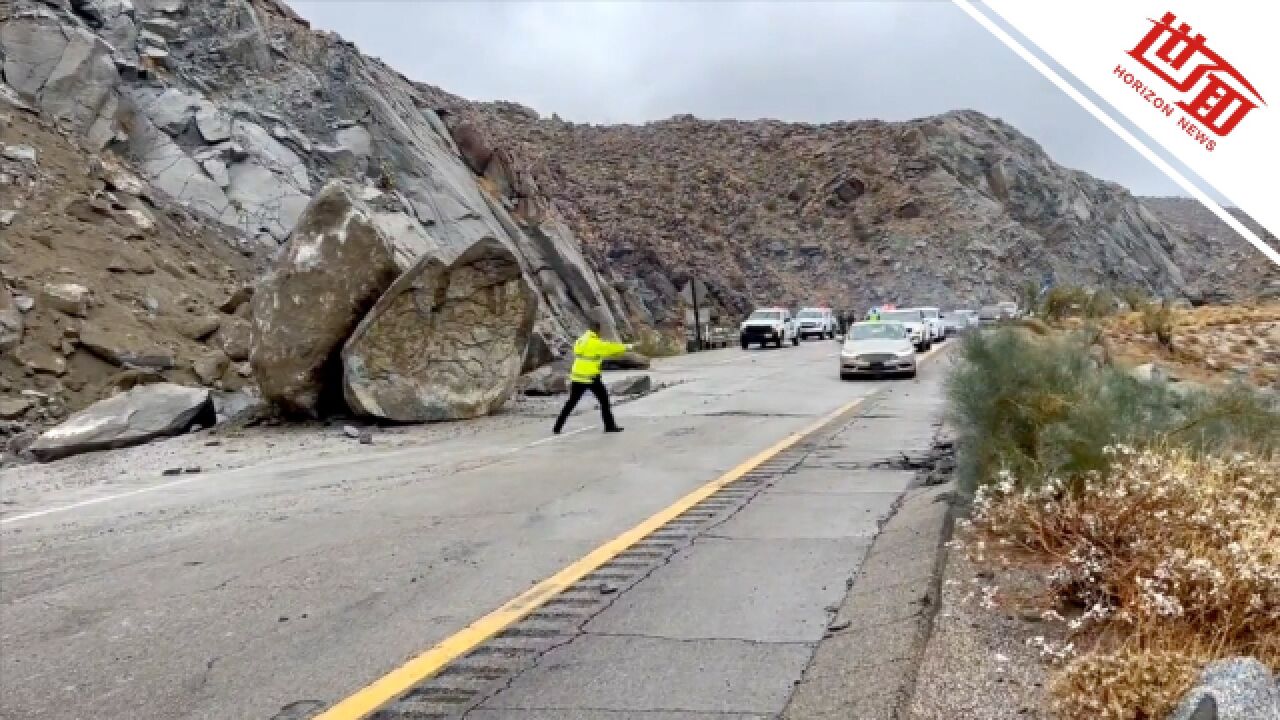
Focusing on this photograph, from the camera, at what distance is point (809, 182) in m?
79.8

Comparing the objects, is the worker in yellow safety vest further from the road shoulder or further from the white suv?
the white suv

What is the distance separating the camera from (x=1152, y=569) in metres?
4.01

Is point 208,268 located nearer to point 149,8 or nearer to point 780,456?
point 149,8

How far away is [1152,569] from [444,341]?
551 inches

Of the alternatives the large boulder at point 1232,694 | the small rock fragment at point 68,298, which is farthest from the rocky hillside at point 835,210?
the large boulder at point 1232,694

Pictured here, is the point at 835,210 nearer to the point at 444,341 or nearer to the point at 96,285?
the point at 96,285

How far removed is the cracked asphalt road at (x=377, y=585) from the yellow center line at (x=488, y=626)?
4.0 inches

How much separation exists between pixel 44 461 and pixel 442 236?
18742mm

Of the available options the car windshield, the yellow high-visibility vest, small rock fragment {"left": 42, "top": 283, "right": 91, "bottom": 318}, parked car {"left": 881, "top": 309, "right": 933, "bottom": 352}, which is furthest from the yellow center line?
parked car {"left": 881, "top": 309, "right": 933, "bottom": 352}

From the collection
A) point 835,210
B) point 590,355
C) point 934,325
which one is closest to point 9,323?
point 590,355

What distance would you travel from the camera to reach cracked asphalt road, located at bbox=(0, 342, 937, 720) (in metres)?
4.71

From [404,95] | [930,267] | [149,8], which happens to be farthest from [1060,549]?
[930,267]

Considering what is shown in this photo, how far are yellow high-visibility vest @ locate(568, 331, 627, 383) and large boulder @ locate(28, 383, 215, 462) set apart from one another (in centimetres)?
575

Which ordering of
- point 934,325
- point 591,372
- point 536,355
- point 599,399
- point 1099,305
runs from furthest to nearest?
point 934,325 < point 1099,305 < point 536,355 < point 591,372 < point 599,399
